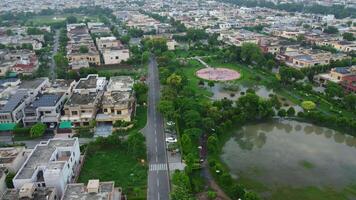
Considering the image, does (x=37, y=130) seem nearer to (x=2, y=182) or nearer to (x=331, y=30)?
(x=2, y=182)

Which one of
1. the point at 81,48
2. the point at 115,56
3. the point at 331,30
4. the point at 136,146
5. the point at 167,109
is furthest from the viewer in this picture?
the point at 331,30

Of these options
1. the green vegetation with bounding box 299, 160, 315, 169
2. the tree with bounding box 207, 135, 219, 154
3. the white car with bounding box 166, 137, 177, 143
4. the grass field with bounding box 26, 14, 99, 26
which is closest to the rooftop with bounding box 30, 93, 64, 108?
the white car with bounding box 166, 137, 177, 143

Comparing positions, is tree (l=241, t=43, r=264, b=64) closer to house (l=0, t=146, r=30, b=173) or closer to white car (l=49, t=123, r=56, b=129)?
white car (l=49, t=123, r=56, b=129)

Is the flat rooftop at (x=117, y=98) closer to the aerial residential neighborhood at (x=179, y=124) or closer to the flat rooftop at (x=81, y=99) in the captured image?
the aerial residential neighborhood at (x=179, y=124)

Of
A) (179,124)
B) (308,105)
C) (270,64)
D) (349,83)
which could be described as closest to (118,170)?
(179,124)

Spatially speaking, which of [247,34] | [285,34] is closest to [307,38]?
[285,34]

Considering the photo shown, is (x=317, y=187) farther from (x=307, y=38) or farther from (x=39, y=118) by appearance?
(x=307, y=38)
